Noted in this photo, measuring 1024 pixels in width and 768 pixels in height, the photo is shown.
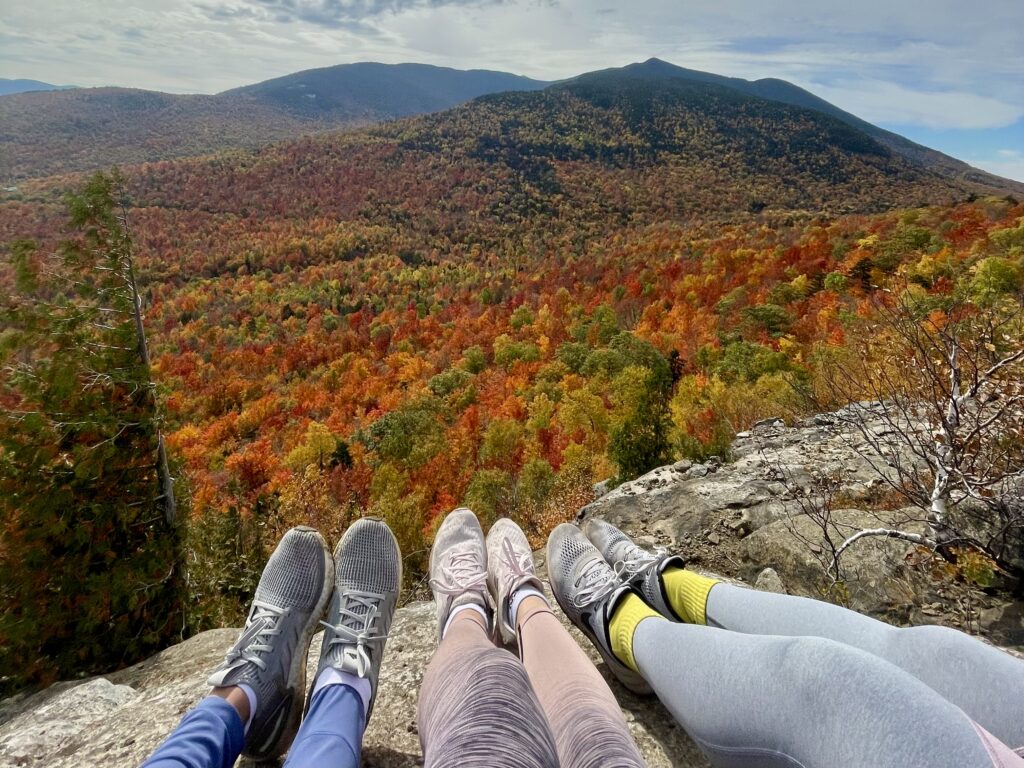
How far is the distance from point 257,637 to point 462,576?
2.60 ft

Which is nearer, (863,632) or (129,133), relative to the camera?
(863,632)

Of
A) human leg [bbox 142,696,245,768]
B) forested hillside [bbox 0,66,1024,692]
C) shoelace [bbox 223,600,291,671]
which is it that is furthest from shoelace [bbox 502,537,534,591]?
forested hillside [bbox 0,66,1024,692]

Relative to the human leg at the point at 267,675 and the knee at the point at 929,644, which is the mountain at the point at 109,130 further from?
the knee at the point at 929,644

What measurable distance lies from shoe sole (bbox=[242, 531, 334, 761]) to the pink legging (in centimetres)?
56

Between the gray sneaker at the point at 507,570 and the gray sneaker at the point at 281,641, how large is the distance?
28.6 inches

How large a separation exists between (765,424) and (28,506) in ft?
22.5

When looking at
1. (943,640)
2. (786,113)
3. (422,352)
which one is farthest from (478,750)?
(786,113)

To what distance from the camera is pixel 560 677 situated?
1.46 metres

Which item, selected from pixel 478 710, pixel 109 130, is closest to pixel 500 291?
pixel 478 710

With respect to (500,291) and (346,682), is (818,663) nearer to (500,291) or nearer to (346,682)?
(346,682)

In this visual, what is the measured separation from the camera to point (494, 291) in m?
61.2

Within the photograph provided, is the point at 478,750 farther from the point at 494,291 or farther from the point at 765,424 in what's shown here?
the point at 494,291

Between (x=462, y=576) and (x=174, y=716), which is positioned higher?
(x=462, y=576)

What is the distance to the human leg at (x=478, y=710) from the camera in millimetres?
1091
